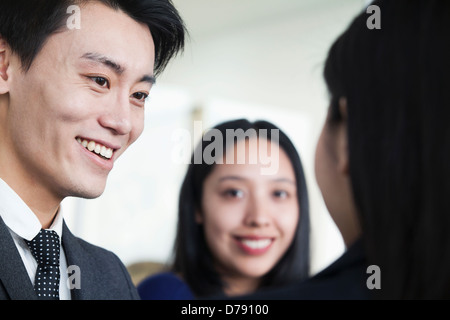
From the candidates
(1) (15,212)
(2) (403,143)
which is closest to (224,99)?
(1) (15,212)

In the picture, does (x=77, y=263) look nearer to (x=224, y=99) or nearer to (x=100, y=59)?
(x=100, y=59)

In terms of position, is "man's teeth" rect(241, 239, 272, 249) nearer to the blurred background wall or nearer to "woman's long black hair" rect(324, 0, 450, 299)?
the blurred background wall

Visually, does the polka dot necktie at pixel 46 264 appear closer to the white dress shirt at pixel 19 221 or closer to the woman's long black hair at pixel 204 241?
the white dress shirt at pixel 19 221

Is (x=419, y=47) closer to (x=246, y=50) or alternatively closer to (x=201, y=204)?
(x=201, y=204)

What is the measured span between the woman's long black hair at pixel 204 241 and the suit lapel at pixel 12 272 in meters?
0.50

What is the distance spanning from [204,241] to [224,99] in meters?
0.43

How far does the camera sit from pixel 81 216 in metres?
0.76

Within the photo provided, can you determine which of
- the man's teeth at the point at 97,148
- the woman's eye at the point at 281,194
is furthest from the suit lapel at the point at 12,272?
the woman's eye at the point at 281,194

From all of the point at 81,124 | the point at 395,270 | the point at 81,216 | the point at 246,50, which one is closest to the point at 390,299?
the point at 395,270

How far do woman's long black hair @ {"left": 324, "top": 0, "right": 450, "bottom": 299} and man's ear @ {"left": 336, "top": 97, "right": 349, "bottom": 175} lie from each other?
3 cm

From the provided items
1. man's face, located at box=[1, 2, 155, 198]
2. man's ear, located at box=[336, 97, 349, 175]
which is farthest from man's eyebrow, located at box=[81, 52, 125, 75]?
man's ear, located at box=[336, 97, 349, 175]

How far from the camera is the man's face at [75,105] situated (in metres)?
0.54

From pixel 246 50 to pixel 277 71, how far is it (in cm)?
17

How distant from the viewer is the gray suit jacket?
0.51 metres
